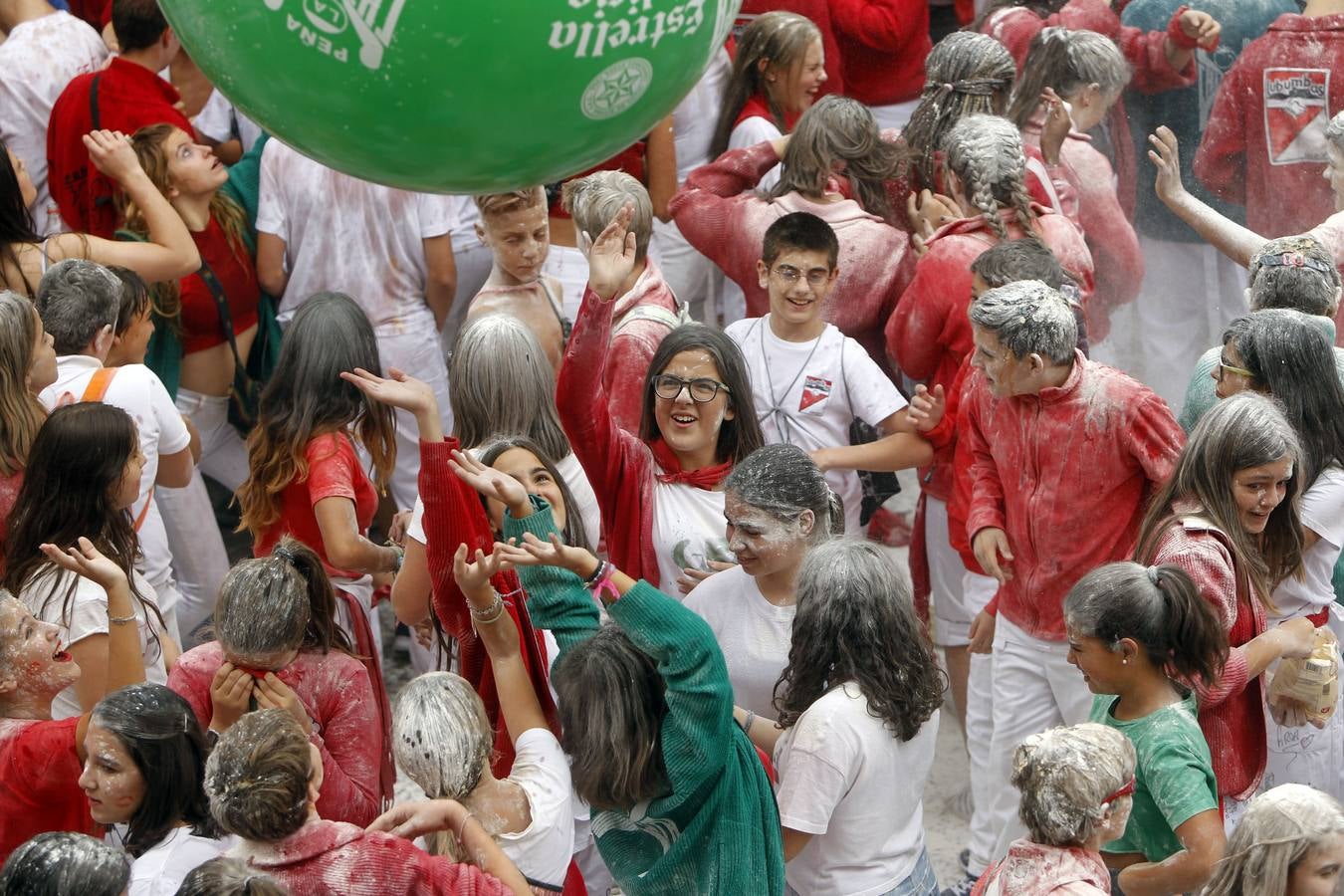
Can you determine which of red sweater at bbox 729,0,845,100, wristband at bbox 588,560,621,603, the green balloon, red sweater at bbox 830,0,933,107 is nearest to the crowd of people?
wristband at bbox 588,560,621,603

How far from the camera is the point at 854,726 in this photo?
11.0 feet

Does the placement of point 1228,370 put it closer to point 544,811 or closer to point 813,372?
point 813,372

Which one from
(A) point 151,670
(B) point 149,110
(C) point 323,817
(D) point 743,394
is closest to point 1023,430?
(D) point 743,394

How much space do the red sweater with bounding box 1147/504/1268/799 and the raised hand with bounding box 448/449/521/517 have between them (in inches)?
55.2

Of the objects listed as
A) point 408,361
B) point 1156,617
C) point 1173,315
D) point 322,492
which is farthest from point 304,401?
point 1173,315

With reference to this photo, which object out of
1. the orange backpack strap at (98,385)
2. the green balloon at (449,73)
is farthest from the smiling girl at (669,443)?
the green balloon at (449,73)

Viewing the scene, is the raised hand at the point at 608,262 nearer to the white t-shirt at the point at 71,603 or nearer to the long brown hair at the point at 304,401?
the long brown hair at the point at 304,401

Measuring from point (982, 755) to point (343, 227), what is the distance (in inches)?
111

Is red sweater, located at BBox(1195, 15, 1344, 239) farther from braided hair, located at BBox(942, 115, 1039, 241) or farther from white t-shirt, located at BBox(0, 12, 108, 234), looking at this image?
white t-shirt, located at BBox(0, 12, 108, 234)

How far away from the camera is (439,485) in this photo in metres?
3.71

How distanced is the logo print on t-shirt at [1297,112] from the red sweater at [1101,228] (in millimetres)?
605

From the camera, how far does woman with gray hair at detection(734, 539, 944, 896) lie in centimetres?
337

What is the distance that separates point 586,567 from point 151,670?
154cm

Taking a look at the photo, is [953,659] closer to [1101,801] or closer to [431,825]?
[1101,801]
